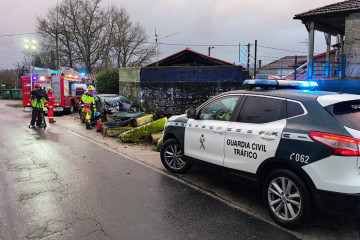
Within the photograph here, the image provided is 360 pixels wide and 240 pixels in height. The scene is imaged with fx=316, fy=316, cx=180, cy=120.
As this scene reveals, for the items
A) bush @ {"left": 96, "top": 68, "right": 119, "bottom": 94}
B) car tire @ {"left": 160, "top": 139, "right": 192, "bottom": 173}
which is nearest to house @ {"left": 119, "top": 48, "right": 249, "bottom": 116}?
bush @ {"left": 96, "top": 68, "right": 119, "bottom": 94}

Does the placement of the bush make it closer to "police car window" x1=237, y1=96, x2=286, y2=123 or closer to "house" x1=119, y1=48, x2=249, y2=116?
"house" x1=119, y1=48, x2=249, y2=116

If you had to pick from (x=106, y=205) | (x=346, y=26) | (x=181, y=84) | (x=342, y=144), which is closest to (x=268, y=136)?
(x=342, y=144)

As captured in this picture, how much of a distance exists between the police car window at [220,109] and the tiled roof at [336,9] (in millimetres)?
11070

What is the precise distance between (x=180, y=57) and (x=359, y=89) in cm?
917

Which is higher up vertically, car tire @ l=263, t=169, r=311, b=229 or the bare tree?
the bare tree

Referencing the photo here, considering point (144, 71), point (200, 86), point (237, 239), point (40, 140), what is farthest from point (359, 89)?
point (40, 140)

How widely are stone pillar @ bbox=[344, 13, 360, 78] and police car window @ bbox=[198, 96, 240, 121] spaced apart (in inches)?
428

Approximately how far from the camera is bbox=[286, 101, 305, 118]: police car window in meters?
3.91

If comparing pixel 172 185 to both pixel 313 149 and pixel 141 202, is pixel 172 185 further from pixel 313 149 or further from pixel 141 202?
pixel 313 149

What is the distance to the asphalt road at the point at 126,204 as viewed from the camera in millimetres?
A: 3805

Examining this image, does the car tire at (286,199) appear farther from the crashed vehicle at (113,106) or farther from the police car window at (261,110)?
the crashed vehicle at (113,106)

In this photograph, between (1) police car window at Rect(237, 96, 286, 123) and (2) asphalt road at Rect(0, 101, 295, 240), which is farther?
(1) police car window at Rect(237, 96, 286, 123)

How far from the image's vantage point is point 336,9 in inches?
545

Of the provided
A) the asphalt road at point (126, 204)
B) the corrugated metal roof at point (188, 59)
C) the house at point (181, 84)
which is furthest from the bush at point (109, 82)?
the asphalt road at point (126, 204)
